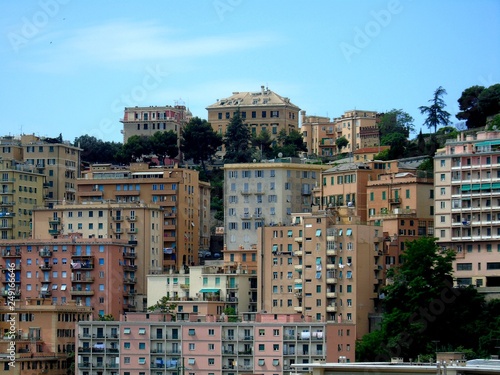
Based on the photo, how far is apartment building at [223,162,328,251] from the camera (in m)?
112

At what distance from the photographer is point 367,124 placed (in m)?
154

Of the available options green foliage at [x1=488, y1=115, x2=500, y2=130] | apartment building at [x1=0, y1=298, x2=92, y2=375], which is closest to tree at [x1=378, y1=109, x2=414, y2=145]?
green foliage at [x1=488, y1=115, x2=500, y2=130]

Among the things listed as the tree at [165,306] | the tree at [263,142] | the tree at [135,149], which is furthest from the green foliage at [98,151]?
the tree at [165,306]

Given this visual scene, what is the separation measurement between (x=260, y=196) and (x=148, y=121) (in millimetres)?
44075

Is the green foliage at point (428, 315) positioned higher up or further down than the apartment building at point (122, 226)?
further down

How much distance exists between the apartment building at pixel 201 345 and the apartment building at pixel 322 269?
4.56 m

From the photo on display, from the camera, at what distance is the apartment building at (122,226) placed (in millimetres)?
111125

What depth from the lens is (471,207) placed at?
319 feet

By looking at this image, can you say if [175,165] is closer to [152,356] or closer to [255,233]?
[255,233]

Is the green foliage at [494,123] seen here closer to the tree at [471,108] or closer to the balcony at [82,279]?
the tree at [471,108]

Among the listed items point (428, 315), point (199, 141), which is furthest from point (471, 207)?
point (199, 141)

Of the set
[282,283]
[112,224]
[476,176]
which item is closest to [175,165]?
[112,224]

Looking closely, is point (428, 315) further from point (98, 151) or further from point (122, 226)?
point (98, 151)

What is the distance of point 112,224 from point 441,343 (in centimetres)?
3117
